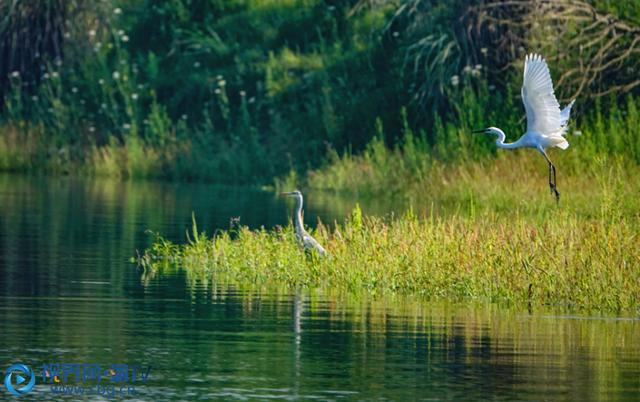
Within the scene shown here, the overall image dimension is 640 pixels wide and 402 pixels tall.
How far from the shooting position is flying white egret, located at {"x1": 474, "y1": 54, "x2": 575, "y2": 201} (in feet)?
67.5

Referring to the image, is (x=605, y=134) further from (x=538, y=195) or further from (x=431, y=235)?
(x=431, y=235)

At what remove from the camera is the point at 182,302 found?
16.6m

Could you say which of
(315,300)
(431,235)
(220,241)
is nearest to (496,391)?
(315,300)

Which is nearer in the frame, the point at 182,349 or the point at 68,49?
the point at 182,349

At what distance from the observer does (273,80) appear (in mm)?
43500

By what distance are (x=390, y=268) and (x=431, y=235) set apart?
736mm

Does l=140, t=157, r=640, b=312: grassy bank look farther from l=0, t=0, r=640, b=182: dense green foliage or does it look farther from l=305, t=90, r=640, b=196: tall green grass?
l=0, t=0, r=640, b=182: dense green foliage

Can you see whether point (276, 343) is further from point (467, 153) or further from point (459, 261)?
point (467, 153)

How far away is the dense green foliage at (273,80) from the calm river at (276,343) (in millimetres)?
13931
